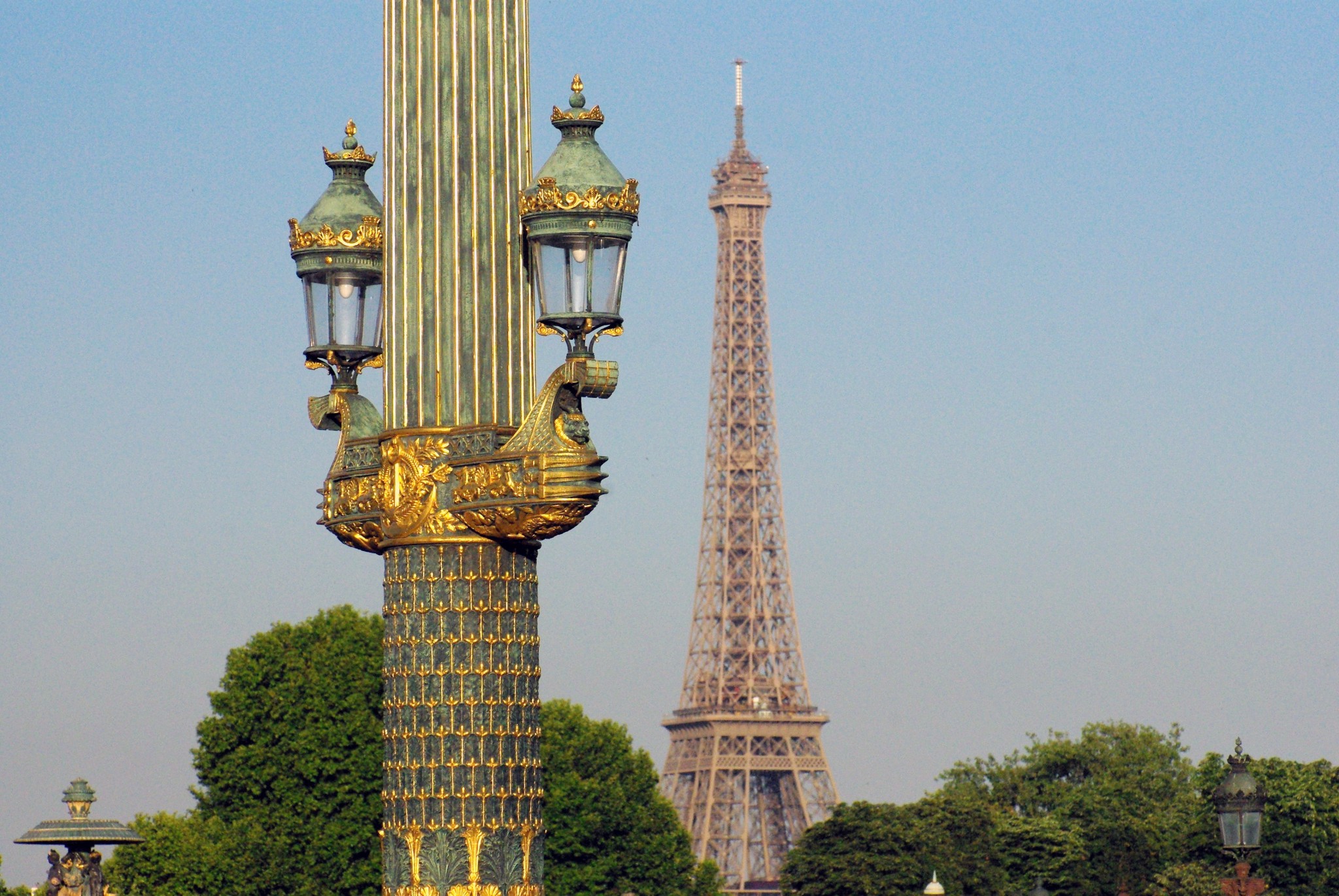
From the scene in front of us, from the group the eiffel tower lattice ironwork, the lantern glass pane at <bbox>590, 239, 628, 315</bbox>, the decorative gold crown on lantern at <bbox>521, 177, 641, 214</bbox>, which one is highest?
the eiffel tower lattice ironwork

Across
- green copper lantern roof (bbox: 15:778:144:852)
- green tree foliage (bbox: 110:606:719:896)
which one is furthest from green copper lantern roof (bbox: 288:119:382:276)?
green tree foliage (bbox: 110:606:719:896)

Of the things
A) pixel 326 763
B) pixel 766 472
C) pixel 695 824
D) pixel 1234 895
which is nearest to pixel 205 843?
pixel 326 763

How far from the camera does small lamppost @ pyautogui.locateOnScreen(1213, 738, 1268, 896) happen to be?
32.6 meters

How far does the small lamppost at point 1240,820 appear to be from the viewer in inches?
1282

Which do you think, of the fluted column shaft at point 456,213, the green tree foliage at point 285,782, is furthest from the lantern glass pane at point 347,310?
the green tree foliage at point 285,782

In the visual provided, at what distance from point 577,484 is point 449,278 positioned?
1961 millimetres

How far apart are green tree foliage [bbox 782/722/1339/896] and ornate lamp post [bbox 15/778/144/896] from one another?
2587 inches

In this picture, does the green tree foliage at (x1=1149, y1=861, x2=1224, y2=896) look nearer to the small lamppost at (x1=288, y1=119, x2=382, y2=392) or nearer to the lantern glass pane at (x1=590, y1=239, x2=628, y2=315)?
the small lamppost at (x1=288, y1=119, x2=382, y2=392)

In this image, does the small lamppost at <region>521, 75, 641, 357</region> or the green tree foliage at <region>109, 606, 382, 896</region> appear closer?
the small lamppost at <region>521, 75, 641, 357</region>

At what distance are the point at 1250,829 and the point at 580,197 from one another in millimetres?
13934

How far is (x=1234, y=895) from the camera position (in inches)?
1286

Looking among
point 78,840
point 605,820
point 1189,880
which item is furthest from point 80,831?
point 1189,880

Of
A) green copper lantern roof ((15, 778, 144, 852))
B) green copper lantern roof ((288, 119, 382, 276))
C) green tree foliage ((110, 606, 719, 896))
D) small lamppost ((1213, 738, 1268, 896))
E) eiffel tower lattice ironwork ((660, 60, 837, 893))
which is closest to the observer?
green copper lantern roof ((288, 119, 382, 276))

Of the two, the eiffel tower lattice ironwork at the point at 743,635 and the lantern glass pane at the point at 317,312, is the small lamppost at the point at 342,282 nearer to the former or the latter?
the lantern glass pane at the point at 317,312
